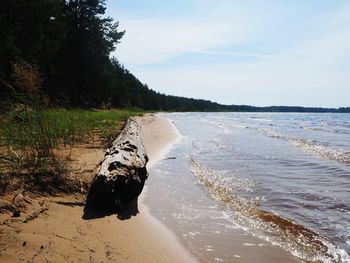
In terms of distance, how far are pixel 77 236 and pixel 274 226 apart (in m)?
2.52

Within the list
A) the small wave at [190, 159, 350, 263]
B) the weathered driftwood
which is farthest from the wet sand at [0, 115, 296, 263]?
the small wave at [190, 159, 350, 263]

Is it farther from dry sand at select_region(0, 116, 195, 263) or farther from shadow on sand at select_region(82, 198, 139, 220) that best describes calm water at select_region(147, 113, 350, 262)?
shadow on sand at select_region(82, 198, 139, 220)

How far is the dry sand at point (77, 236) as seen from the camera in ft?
10.0

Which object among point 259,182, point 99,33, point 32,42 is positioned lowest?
point 259,182

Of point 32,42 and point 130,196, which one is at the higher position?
point 32,42

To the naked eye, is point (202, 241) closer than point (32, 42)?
Yes

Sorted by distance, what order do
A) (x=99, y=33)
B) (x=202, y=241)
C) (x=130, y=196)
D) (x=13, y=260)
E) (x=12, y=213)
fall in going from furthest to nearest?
(x=99, y=33), (x=130, y=196), (x=202, y=241), (x=12, y=213), (x=13, y=260)

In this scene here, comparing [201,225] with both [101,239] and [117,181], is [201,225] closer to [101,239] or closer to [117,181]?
[117,181]

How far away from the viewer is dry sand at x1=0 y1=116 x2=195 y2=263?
305 cm

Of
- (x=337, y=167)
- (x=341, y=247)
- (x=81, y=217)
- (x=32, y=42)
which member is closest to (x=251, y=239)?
(x=341, y=247)

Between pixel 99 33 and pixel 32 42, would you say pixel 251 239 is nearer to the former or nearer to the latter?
pixel 32 42

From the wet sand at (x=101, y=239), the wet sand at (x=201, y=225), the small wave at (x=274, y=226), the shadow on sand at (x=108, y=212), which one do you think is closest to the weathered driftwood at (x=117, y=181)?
the shadow on sand at (x=108, y=212)

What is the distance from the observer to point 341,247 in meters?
4.01

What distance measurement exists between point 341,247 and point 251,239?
98cm
